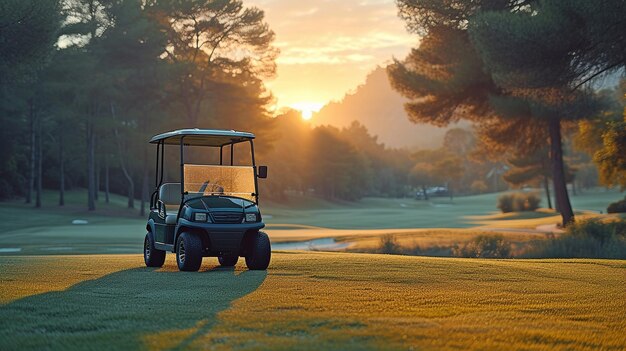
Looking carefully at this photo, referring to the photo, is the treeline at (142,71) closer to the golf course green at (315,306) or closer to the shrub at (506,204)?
the shrub at (506,204)

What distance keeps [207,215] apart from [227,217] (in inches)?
12.3

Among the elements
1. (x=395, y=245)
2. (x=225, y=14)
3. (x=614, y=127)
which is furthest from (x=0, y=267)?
(x=225, y=14)

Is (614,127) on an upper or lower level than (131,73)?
lower

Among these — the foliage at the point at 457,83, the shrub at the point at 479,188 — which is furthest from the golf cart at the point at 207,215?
the shrub at the point at 479,188

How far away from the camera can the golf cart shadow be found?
19.8 ft

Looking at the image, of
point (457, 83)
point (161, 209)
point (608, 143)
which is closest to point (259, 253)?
point (161, 209)

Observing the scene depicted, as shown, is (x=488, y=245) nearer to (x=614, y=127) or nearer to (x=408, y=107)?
(x=614, y=127)

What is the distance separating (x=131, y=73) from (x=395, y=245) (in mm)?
29728

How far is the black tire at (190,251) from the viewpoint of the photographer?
11.1 meters

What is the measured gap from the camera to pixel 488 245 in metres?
23.9

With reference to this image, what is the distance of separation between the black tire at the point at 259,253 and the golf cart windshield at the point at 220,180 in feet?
2.66

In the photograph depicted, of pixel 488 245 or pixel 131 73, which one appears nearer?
pixel 488 245

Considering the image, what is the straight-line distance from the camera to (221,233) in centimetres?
1117

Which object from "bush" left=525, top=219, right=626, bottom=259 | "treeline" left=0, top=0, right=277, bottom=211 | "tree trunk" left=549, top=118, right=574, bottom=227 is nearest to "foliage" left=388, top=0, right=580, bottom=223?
"tree trunk" left=549, top=118, right=574, bottom=227
